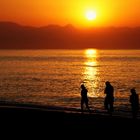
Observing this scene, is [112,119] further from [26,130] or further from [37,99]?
[37,99]

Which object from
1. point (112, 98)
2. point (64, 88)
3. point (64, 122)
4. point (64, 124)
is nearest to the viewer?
point (64, 124)

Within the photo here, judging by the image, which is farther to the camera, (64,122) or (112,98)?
(112,98)

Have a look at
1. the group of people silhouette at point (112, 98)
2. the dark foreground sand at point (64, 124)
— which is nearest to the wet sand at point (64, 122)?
the dark foreground sand at point (64, 124)

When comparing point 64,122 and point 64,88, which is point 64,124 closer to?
point 64,122

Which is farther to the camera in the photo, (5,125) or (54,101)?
(54,101)

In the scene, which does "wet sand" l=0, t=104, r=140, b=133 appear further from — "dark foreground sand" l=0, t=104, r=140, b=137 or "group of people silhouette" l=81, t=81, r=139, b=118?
"group of people silhouette" l=81, t=81, r=139, b=118

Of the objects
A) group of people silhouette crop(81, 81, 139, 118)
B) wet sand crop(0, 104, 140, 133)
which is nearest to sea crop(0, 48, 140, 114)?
group of people silhouette crop(81, 81, 139, 118)

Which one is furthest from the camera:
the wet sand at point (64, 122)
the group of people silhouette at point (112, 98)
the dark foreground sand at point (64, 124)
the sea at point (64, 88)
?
the sea at point (64, 88)

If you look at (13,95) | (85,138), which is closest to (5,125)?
(85,138)

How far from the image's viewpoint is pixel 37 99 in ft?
136

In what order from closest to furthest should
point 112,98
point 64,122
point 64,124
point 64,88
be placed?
point 64,124 < point 64,122 < point 112,98 < point 64,88

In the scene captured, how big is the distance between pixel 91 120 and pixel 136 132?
3588 mm

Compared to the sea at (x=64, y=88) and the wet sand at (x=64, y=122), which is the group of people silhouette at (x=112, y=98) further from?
the sea at (x=64, y=88)

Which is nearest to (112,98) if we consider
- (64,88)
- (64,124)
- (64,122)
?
(64,122)
